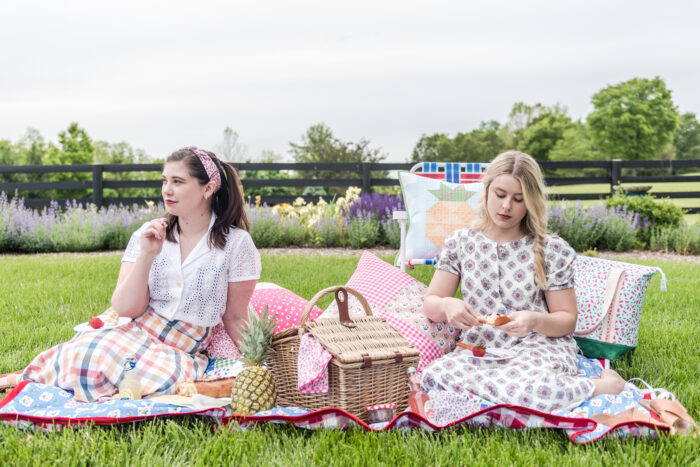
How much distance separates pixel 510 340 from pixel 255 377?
1.22 meters

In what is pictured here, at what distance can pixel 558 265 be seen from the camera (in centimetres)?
288

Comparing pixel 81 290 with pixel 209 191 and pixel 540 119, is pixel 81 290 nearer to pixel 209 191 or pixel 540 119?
pixel 209 191

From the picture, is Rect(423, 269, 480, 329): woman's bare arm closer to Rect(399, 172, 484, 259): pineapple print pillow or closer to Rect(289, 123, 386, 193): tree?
Rect(399, 172, 484, 259): pineapple print pillow

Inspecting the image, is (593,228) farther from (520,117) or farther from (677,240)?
(520,117)

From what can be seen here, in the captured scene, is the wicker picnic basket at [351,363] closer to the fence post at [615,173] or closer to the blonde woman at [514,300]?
the blonde woman at [514,300]

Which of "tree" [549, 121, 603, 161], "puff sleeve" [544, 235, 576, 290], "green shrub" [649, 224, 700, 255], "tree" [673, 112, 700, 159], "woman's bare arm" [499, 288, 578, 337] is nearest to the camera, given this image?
"woman's bare arm" [499, 288, 578, 337]

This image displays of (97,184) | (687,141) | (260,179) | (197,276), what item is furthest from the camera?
(687,141)

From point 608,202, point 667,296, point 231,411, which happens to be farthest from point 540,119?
point 231,411

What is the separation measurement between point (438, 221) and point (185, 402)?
8.09 ft

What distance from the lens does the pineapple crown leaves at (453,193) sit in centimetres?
452

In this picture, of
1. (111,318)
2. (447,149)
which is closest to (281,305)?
(111,318)

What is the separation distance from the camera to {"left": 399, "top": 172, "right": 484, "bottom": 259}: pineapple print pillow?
4.43 m

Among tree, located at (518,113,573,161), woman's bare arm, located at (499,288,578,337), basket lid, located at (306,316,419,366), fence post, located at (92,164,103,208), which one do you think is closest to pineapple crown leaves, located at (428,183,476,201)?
woman's bare arm, located at (499,288,578,337)

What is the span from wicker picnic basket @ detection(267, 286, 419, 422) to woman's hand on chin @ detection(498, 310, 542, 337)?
16.9 inches
